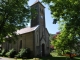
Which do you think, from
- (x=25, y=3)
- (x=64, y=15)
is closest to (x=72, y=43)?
(x=64, y=15)

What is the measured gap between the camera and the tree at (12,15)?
12383 mm

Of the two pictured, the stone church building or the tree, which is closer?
the tree

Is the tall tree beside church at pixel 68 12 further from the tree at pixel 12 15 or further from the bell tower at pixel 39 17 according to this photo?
the bell tower at pixel 39 17

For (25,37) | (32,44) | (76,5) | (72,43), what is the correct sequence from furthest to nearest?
(25,37) → (32,44) → (72,43) → (76,5)

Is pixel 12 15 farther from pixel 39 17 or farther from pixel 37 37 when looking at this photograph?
pixel 39 17

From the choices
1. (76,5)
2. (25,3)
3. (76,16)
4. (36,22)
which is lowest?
(76,16)

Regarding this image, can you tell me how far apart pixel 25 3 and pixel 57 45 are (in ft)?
20.0

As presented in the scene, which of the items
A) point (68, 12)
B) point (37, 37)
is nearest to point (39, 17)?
point (37, 37)

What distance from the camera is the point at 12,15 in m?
12.7

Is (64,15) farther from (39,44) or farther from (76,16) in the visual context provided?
(39,44)

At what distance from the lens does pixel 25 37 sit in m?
33.3

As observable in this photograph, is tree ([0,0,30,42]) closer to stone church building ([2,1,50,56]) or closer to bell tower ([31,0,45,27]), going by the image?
stone church building ([2,1,50,56])

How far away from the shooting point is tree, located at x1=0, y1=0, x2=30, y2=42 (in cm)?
1238

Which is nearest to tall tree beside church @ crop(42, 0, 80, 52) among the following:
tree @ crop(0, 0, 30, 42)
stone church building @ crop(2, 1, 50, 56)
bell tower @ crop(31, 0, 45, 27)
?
tree @ crop(0, 0, 30, 42)
